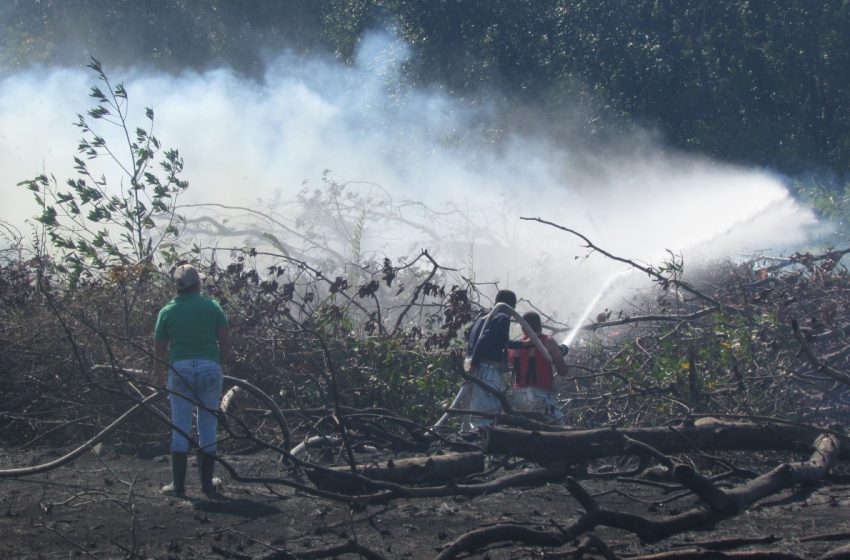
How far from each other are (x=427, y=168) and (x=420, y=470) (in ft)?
47.4

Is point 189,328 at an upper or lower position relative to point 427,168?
lower

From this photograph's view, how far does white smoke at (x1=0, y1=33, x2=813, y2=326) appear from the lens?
15727mm

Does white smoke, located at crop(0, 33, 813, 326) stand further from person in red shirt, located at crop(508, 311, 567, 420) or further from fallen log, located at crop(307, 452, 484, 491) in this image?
fallen log, located at crop(307, 452, 484, 491)

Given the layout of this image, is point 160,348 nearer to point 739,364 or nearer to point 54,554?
point 54,554

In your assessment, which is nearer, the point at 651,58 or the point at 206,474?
the point at 206,474

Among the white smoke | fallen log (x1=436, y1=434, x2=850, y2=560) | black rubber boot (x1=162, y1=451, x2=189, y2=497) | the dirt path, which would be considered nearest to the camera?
fallen log (x1=436, y1=434, x2=850, y2=560)

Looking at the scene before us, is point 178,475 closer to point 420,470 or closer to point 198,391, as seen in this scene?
point 198,391

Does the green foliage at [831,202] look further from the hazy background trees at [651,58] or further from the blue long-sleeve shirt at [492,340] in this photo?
the blue long-sleeve shirt at [492,340]

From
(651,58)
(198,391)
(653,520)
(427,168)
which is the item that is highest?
(651,58)

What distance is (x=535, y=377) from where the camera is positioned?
7.76m

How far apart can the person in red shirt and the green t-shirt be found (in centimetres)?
259

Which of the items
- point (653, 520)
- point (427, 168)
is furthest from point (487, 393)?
point (427, 168)

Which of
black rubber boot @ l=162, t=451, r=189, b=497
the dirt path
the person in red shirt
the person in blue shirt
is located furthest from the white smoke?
black rubber boot @ l=162, t=451, r=189, b=497

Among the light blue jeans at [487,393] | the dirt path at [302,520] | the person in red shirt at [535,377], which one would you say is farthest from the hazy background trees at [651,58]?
the dirt path at [302,520]
